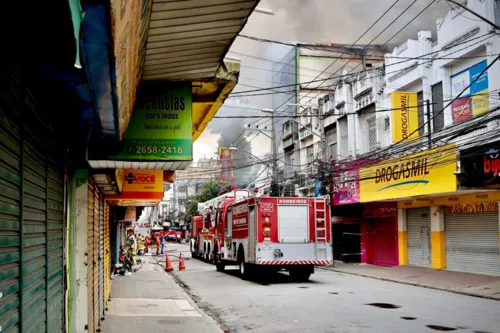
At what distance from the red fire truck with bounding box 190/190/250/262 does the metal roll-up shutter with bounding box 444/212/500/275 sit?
939 cm

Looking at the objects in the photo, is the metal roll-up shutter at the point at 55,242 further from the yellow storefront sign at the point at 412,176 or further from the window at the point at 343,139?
the window at the point at 343,139

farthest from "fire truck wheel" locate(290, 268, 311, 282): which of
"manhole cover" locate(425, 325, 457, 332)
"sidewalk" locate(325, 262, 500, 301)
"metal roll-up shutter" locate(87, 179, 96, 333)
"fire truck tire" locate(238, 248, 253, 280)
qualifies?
"metal roll-up shutter" locate(87, 179, 96, 333)

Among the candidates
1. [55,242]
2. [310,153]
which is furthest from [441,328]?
[310,153]

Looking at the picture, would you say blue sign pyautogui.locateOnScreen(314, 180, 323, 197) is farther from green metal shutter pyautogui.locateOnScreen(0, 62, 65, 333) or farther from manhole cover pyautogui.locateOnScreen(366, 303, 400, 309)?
green metal shutter pyautogui.locateOnScreen(0, 62, 65, 333)

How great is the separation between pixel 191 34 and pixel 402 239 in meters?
23.5

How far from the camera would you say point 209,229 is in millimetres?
31141

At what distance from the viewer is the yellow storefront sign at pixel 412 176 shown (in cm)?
2116

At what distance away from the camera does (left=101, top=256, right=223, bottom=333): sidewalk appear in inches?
442

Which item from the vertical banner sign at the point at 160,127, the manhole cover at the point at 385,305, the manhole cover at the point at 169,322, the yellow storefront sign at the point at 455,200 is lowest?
the manhole cover at the point at 385,305

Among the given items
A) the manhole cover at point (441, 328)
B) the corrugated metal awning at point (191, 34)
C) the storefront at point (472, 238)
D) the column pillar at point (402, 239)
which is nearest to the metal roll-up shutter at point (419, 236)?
the column pillar at point (402, 239)

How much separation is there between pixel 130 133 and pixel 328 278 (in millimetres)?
17427

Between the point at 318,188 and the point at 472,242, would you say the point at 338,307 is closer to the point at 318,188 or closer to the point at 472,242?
the point at 472,242

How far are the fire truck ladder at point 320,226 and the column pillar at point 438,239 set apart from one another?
6.07 metres

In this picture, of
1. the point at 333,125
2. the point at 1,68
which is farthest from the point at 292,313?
the point at 333,125
